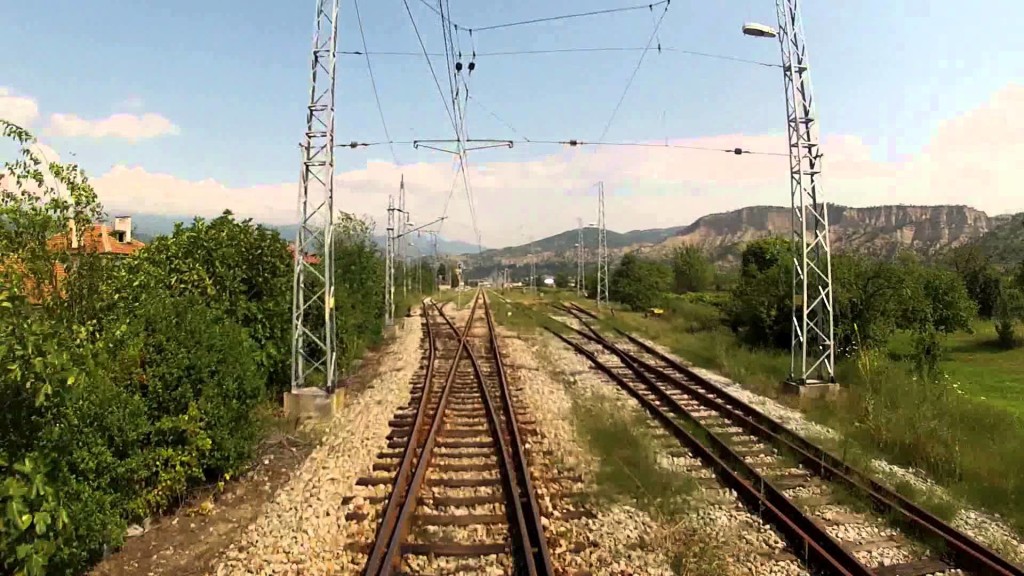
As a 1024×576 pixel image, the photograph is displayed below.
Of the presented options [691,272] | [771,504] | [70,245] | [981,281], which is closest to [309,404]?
[70,245]

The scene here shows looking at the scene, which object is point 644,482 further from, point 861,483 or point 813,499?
point 861,483

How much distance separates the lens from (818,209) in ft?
43.6

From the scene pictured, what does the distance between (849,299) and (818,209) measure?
5.64 meters

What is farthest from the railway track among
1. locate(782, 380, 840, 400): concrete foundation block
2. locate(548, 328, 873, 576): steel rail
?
locate(782, 380, 840, 400): concrete foundation block

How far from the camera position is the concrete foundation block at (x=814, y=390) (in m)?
13.2

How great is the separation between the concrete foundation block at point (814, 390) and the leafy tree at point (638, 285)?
28.4 meters

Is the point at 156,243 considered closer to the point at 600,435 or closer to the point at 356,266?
the point at 600,435

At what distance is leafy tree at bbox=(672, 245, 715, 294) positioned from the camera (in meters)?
72.9

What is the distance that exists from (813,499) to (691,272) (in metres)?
67.4

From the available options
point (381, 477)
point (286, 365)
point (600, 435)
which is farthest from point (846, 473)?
point (286, 365)

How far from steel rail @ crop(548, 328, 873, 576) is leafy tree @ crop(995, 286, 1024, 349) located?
2123cm

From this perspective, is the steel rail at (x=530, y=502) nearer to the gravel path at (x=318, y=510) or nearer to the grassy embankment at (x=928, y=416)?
the gravel path at (x=318, y=510)

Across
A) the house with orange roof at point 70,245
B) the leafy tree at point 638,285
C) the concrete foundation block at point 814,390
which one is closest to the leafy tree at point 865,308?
the concrete foundation block at point 814,390

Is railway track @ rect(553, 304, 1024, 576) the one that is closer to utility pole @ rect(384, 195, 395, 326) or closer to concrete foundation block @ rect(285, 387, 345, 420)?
concrete foundation block @ rect(285, 387, 345, 420)
